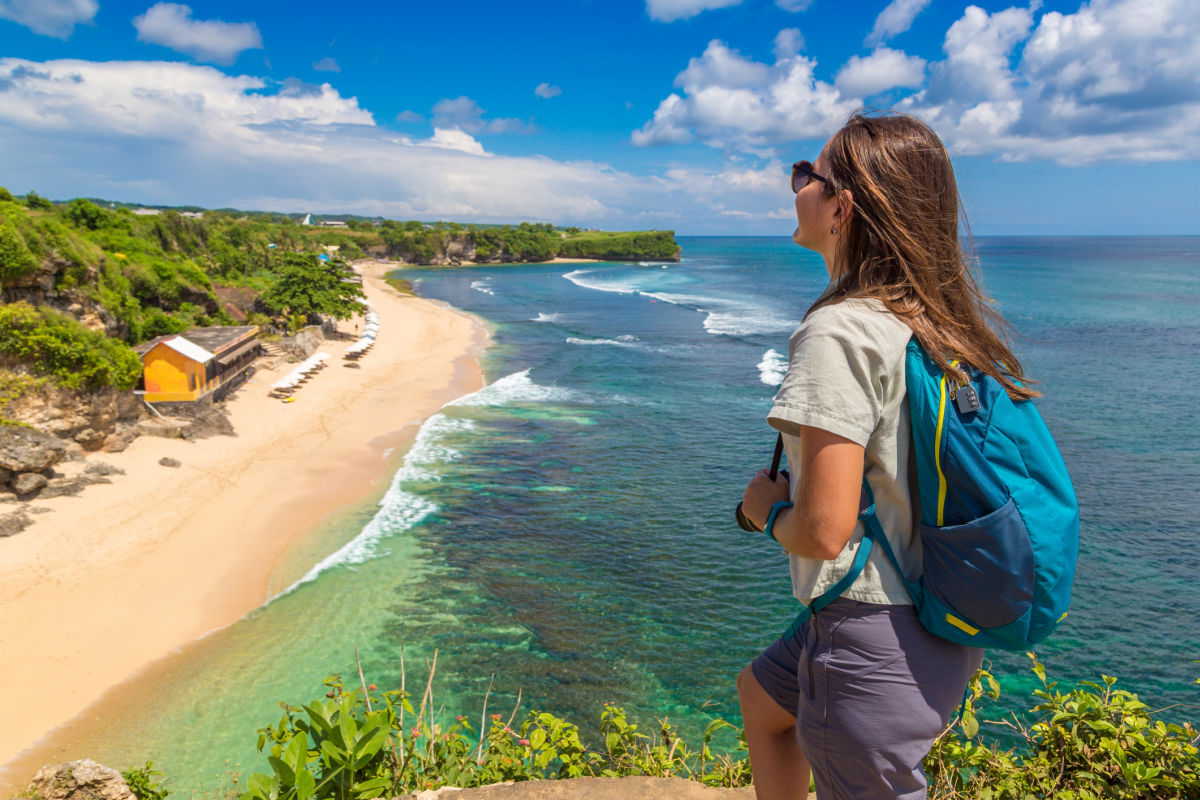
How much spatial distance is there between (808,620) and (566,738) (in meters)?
2.37

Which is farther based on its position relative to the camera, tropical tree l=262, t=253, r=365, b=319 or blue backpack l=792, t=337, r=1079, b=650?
tropical tree l=262, t=253, r=365, b=319

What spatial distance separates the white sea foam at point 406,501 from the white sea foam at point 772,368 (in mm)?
14331

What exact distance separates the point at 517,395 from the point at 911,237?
27916 millimetres

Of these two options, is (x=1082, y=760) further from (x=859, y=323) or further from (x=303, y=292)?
(x=303, y=292)

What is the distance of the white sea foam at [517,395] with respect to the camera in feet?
92.6

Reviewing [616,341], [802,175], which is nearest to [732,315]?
[616,341]

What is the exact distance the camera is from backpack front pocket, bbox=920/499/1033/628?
151 centimetres

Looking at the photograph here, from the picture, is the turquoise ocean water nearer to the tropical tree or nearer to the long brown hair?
the long brown hair

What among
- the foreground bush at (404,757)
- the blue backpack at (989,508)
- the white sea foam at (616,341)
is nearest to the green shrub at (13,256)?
the foreground bush at (404,757)

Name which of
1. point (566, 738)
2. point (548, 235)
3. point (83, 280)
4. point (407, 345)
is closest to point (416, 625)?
point (566, 738)

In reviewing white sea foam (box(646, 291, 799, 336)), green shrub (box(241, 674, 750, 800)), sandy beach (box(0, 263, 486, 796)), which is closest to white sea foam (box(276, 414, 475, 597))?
sandy beach (box(0, 263, 486, 796))

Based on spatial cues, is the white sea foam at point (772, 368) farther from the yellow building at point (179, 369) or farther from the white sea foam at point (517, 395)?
the yellow building at point (179, 369)

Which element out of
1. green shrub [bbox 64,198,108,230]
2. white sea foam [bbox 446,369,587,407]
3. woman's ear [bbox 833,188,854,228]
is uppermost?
green shrub [bbox 64,198,108,230]

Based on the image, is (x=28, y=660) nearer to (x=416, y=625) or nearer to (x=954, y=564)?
(x=416, y=625)
